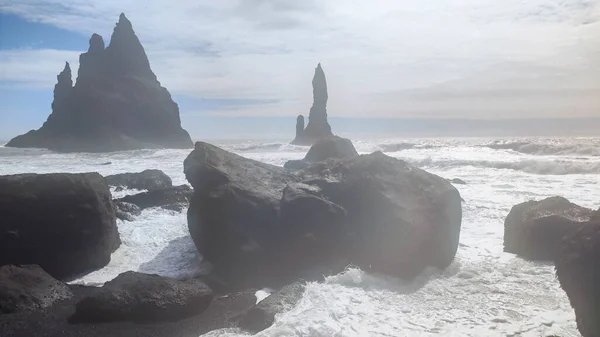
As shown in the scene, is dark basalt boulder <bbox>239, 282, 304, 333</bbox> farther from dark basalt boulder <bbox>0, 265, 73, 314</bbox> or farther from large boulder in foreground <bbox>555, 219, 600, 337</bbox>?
large boulder in foreground <bbox>555, 219, 600, 337</bbox>

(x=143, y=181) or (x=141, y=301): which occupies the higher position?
(x=143, y=181)

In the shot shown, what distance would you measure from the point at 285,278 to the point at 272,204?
5.02 ft

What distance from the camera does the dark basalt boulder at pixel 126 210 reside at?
1131 centimetres

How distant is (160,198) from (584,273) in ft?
36.5

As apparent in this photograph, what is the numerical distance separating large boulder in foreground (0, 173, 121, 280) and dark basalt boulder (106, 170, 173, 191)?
759 centimetres

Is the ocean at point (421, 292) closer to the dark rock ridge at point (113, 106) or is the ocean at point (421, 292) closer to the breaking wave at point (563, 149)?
the breaking wave at point (563, 149)

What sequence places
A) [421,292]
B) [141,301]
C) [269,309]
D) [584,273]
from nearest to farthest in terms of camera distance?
[584,273] < [269,309] < [141,301] < [421,292]

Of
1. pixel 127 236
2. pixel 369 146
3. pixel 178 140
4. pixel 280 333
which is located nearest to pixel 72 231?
pixel 127 236

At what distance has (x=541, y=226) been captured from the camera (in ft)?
29.8

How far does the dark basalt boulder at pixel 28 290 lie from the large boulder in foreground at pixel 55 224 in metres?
0.82

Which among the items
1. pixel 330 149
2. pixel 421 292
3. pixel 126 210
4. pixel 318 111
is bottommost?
pixel 421 292

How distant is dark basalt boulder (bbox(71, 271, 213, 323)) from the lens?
6.30 meters

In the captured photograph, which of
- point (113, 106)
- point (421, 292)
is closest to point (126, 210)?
point (421, 292)

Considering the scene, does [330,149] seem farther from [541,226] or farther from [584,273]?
[584,273]
